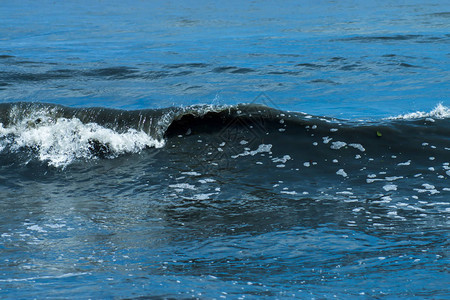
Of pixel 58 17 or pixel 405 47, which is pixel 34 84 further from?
pixel 58 17

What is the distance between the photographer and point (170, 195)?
5863 millimetres

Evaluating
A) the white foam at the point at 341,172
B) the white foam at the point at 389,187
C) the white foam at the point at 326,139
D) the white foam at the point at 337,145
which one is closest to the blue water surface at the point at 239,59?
the white foam at the point at 326,139

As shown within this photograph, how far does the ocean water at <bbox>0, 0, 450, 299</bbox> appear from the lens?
3857 millimetres

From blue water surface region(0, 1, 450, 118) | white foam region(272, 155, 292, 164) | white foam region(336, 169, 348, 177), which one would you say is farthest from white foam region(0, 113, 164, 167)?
blue water surface region(0, 1, 450, 118)

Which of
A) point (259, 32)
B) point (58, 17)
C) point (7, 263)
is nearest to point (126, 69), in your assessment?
point (259, 32)

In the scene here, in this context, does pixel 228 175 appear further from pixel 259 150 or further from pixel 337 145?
pixel 337 145

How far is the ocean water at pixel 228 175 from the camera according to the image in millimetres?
3857

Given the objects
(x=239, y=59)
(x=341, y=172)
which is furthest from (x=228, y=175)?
(x=239, y=59)

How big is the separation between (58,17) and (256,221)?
2089cm

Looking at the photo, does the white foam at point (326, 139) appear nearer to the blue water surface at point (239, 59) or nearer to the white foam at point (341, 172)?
the white foam at point (341, 172)

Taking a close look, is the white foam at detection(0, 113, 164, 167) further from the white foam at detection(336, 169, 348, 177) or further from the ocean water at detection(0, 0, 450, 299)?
the white foam at detection(336, 169, 348, 177)

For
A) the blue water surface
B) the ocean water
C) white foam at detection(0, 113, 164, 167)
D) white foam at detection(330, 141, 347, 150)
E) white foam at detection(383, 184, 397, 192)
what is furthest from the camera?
the blue water surface

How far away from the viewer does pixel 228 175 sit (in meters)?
6.45

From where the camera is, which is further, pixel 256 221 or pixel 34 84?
pixel 34 84
